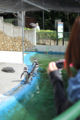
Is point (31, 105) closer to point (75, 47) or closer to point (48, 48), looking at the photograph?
point (75, 47)

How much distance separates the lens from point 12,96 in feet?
22.8

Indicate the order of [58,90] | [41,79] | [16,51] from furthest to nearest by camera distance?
[16,51]
[41,79]
[58,90]

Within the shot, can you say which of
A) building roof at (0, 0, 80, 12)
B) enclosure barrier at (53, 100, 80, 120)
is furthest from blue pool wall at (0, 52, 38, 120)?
enclosure barrier at (53, 100, 80, 120)

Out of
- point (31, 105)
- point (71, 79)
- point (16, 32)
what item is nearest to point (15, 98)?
point (31, 105)

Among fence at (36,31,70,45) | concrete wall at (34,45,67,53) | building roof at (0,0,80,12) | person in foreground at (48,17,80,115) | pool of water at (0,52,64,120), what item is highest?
building roof at (0,0,80,12)

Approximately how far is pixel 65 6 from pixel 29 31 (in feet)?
27.4

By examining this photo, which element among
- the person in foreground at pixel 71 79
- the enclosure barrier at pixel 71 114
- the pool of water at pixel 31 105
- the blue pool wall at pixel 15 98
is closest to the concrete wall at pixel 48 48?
the blue pool wall at pixel 15 98

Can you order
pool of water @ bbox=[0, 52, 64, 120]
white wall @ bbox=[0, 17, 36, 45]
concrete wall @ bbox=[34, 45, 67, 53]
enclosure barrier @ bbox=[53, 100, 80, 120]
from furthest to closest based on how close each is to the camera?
white wall @ bbox=[0, 17, 36, 45] → concrete wall @ bbox=[34, 45, 67, 53] → pool of water @ bbox=[0, 52, 64, 120] → enclosure barrier @ bbox=[53, 100, 80, 120]

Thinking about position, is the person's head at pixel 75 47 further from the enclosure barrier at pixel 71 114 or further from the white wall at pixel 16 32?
the white wall at pixel 16 32

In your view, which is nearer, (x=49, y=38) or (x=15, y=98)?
(x=15, y=98)

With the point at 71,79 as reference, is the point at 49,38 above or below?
below

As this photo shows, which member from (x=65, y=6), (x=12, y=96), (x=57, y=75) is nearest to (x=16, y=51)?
(x=65, y=6)

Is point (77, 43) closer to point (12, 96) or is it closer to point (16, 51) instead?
point (12, 96)

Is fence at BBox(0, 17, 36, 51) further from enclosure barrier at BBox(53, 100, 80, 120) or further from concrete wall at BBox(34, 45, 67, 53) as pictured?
enclosure barrier at BBox(53, 100, 80, 120)
